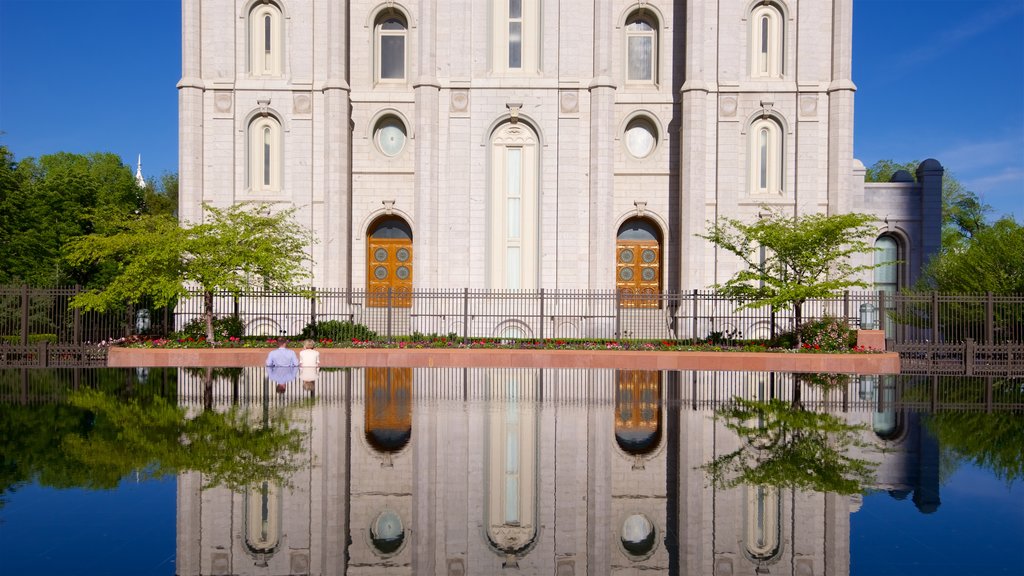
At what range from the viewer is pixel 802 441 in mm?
9609

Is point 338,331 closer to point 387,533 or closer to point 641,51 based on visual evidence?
point 387,533

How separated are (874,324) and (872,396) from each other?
1460 cm

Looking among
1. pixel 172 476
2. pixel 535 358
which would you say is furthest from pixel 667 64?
pixel 172 476

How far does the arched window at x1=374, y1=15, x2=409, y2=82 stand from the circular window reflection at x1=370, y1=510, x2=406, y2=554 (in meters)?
24.6

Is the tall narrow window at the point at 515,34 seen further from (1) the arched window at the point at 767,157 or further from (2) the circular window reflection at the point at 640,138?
(1) the arched window at the point at 767,157

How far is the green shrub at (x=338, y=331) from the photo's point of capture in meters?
22.2

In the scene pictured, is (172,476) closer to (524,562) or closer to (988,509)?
(524,562)

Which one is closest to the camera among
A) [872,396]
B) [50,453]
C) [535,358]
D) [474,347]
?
[50,453]

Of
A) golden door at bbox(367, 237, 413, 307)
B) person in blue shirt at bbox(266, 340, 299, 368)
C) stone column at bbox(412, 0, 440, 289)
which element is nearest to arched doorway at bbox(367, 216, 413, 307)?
golden door at bbox(367, 237, 413, 307)

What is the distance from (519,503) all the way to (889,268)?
30.2m

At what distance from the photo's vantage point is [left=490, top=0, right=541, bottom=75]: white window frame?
26875 mm

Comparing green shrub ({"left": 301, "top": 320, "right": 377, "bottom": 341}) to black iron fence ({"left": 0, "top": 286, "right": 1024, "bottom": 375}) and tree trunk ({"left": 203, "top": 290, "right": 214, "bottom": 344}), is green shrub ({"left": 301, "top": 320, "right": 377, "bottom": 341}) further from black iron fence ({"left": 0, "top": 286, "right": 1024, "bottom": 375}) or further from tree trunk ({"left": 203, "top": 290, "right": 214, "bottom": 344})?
tree trunk ({"left": 203, "top": 290, "right": 214, "bottom": 344})

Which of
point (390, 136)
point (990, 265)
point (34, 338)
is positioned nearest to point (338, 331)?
point (390, 136)

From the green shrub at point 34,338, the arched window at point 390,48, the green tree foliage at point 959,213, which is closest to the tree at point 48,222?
the green shrub at point 34,338
